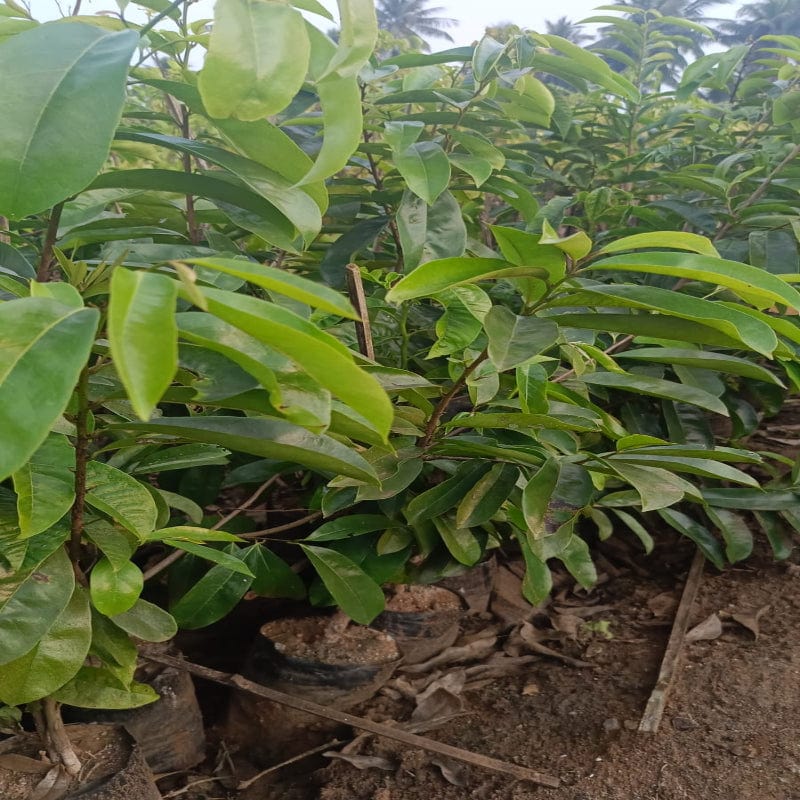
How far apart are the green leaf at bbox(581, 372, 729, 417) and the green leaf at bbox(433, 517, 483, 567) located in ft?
1.34

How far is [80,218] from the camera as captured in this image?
92 cm

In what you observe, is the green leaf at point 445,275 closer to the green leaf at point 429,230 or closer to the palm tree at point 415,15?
the green leaf at point 429,230

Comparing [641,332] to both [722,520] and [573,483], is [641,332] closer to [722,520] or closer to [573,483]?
[573,483]

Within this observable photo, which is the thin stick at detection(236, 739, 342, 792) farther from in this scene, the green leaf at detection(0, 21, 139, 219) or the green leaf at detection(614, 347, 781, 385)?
the green leaf at detection(0, 21, 139, 219)

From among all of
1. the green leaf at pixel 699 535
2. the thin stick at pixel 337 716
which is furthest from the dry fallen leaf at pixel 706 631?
the thin stick at pixel 337 716

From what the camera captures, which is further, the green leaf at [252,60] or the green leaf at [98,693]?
the green leaf at [98,693]

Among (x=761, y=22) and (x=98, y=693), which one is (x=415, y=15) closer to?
(x=761, y=22)

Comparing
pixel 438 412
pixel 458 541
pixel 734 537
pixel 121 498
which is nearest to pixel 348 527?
pixel 458 541

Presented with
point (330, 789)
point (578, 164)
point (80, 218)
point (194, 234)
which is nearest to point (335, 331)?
point (194, 234)

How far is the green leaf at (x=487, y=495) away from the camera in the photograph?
1.09 metres

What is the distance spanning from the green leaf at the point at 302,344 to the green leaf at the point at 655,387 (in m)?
0.64

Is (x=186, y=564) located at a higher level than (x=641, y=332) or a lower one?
lower

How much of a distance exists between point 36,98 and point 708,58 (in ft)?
6.09

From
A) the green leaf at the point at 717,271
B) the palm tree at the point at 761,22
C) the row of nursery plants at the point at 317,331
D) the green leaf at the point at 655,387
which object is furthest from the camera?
the palm tree at the point at 761,22
